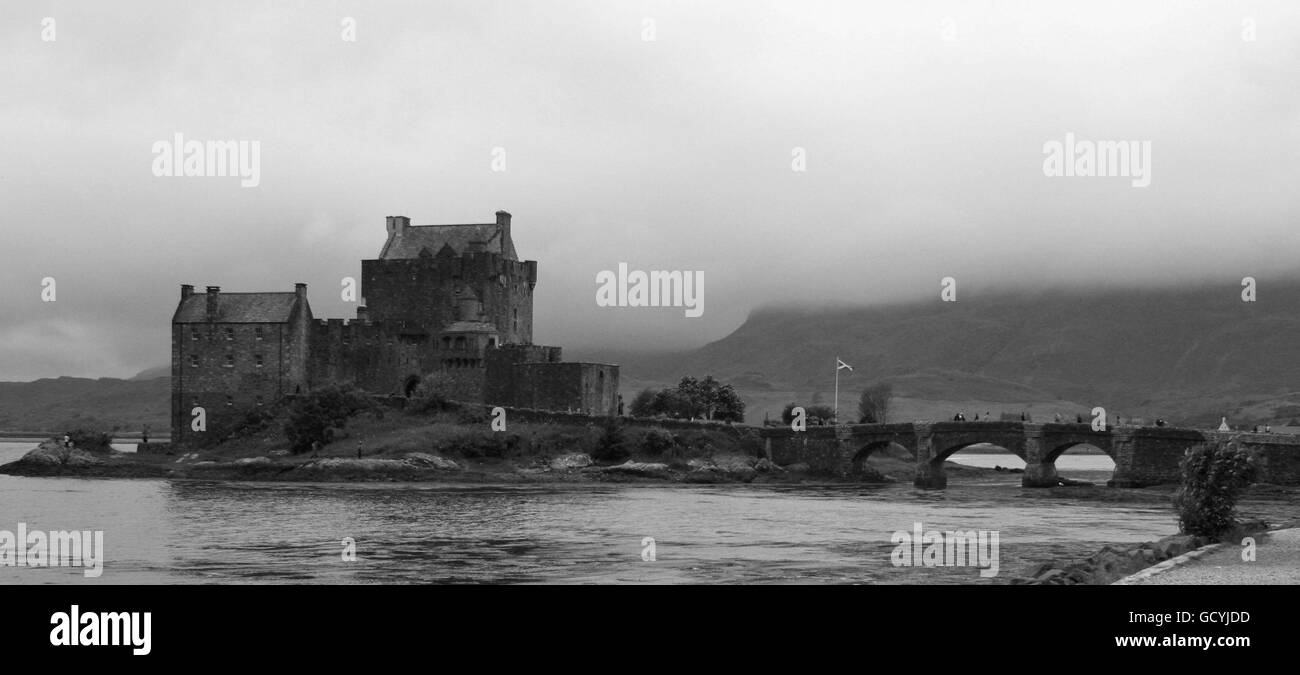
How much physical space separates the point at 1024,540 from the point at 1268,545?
12.9 metres

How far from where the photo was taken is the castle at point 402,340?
315ft

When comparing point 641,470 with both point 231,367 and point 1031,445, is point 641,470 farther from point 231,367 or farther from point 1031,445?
point 231,367

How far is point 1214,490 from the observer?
3916 centimetres

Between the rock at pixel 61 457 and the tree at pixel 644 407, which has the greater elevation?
the tree at pixel 644 407

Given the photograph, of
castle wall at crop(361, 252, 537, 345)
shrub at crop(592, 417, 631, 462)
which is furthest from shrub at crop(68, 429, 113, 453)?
shrub at crop(592, 417, 631, 462)

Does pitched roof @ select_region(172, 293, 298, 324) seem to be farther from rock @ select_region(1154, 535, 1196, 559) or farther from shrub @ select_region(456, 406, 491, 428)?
rock @ select_region(1154, 535, 1196, 559)

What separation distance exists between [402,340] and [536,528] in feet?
168

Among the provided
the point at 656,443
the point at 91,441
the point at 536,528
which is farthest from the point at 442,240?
the point at 536,528

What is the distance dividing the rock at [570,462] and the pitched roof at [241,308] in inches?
888

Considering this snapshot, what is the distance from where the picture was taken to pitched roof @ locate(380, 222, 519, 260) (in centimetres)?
10431

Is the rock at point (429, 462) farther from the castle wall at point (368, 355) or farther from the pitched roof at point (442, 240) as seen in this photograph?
the pitched roof at point (442, 240)

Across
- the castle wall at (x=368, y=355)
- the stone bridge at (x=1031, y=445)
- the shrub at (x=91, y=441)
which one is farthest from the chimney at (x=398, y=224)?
the stone bridge at (x=1031, y=445)

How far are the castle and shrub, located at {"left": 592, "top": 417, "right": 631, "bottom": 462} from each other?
22.6 ft
